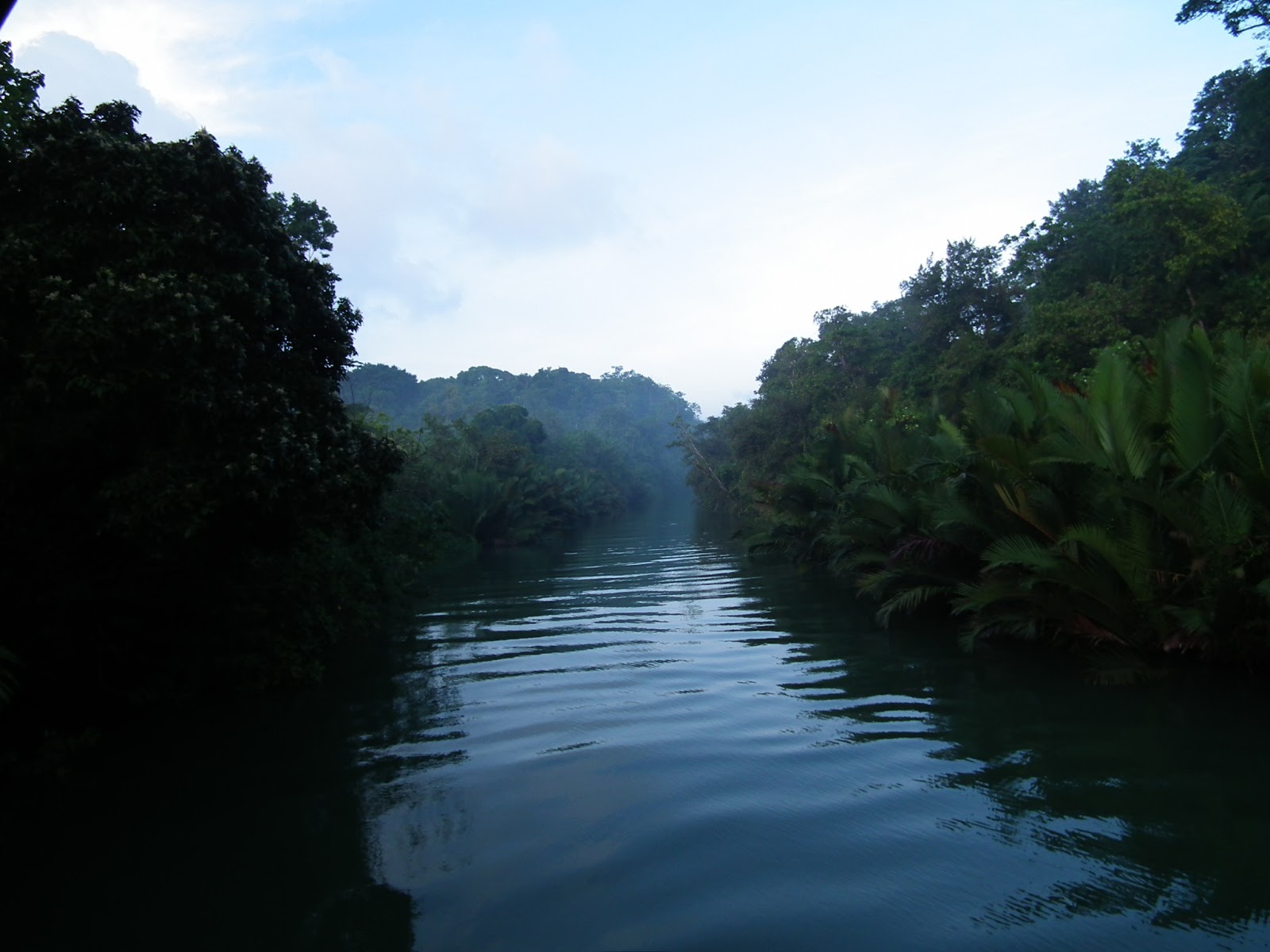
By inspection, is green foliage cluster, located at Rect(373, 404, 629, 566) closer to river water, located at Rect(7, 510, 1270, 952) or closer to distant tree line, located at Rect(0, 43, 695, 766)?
distant tree line, located at Rect(0, 43, 695, 766)

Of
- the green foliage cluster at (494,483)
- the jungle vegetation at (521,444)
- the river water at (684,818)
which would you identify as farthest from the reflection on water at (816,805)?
the green foliage cluster at (494,483)

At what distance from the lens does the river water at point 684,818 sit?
3.73m

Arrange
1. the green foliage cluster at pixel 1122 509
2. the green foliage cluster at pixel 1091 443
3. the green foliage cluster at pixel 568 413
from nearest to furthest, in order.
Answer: the green foliage cluster at pixel 1122 509 < the green foliage cluster at pixel 1091 443 < the green foliage cluster at pixel 568 413

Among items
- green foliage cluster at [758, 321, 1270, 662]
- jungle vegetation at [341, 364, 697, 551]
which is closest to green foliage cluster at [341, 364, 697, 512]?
jungle vegetation at [341, 364, 697, 551]

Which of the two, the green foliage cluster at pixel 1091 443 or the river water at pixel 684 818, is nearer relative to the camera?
the river water at pixel 684 818

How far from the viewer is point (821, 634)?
1123 centimetres

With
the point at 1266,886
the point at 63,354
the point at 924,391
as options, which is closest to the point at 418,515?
the point at 63,354

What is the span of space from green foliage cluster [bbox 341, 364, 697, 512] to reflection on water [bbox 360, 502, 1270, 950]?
3120 centimetres

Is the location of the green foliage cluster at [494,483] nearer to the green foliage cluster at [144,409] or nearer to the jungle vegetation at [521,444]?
the jungle vegetation at [521,444]

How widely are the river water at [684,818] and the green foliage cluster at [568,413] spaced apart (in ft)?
103

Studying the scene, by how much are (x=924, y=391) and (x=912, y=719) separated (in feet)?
70.8

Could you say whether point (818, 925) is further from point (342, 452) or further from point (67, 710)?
point (67, 710)

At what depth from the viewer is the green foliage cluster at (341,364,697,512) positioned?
5591 cm

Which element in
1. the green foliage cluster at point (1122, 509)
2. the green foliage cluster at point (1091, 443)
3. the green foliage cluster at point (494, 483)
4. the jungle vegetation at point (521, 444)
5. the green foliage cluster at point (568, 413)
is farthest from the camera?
the green foliage cluster at point (568, 413)
